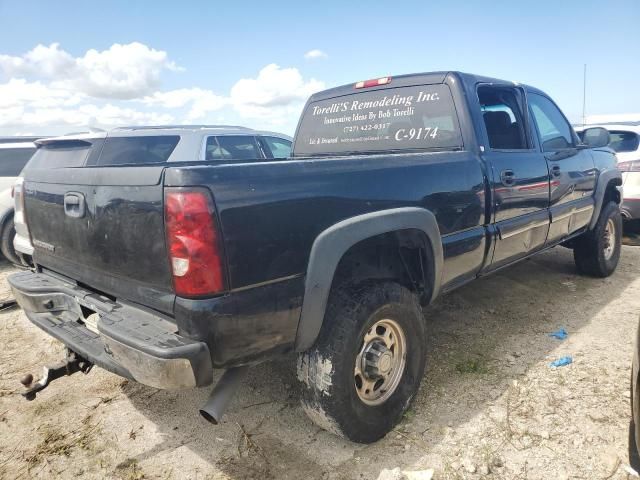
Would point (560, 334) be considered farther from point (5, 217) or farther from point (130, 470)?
point (5, 217)

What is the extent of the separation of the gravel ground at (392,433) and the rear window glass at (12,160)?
4.81 metres

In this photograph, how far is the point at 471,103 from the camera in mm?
3135

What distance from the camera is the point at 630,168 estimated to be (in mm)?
6160

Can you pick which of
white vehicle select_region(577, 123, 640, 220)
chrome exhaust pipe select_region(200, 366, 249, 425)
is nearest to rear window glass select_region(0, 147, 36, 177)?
chrome exhaust pipe select_region(200, 366, 249, 425)

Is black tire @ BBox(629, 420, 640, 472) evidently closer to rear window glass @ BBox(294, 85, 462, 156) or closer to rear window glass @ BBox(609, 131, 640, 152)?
rear window glass @ BBox(294, 85, 462, 156)

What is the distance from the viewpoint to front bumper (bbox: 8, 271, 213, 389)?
177 cm

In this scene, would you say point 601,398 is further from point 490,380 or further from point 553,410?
point 490,380

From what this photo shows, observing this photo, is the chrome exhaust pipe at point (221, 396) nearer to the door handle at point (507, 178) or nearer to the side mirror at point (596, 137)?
the door handle at point (507, 178)

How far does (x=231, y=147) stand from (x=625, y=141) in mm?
5406

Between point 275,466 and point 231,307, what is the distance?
977mm

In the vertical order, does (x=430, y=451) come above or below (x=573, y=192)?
below

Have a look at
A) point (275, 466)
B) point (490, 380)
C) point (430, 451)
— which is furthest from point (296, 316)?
point (490, 380)

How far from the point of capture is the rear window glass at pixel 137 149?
5.30m

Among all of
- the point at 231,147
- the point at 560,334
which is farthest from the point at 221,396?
the point at 231,147
